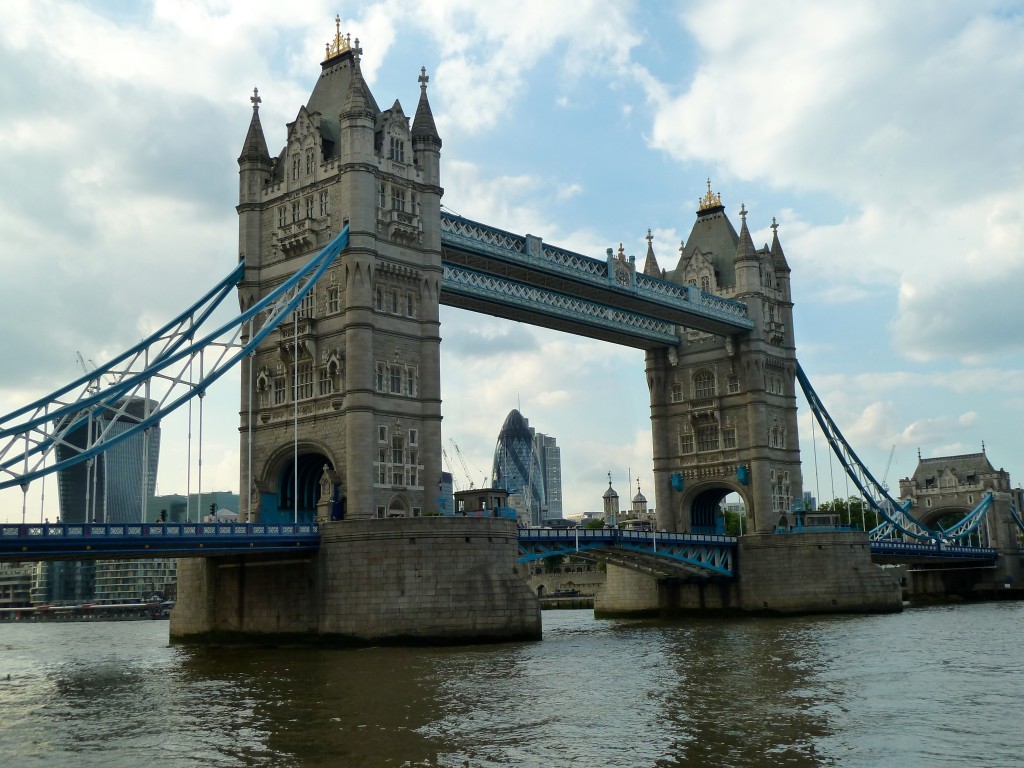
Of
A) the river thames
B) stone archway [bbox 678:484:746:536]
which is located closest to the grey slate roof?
stone archway [bbox 678:484:746:536]

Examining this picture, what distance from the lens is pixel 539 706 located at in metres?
32.8

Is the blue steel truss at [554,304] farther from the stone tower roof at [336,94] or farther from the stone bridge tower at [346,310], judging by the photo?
the stone tower roof at [336,94]

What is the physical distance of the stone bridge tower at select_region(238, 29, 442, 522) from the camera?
59469 mm

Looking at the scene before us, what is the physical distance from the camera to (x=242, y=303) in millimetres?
64938

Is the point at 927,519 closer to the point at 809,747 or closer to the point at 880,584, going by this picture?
the point at 880,584

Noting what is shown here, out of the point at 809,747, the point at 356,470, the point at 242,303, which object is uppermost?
the point at 242,303

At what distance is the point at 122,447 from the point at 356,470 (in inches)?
4595

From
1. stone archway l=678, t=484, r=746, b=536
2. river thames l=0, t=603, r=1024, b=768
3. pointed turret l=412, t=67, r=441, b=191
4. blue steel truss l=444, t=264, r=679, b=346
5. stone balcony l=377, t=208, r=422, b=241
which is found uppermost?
pointed turret l=412, t=67, r=441, b=191

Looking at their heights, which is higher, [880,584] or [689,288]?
[689,288]

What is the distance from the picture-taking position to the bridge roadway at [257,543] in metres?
45.8

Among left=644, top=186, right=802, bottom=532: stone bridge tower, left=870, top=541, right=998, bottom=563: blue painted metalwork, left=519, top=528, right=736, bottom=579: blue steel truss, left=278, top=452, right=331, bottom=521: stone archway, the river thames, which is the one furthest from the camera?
left=870, top=541, right=998, bottom=563: blue painted metalwork

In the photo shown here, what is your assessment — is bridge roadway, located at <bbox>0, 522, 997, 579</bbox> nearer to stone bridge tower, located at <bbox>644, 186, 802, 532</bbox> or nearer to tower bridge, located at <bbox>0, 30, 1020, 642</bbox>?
tower bridge, located at <bbox>0, 30, 1020, 642</bbox>

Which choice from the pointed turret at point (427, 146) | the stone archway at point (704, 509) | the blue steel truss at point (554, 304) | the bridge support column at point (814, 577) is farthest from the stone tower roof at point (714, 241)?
the pointed turret at point (427, 146)

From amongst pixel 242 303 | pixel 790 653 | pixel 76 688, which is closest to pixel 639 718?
pixel 790 653
